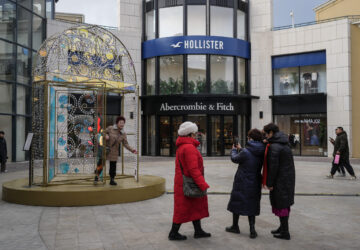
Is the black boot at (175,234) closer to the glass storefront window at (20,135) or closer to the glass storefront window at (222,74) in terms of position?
the glass storefront window at (20,135)

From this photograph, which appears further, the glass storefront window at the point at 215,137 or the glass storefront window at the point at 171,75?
the glass storefront window at the point at 171,75

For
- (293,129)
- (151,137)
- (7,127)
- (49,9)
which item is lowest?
(151,137)

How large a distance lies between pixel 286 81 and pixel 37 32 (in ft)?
51.1

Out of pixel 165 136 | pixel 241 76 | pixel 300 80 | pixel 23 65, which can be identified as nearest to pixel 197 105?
pixel 165 136

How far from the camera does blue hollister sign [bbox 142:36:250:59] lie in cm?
2377

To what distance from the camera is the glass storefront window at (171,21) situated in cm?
2422

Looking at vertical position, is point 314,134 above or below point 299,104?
below

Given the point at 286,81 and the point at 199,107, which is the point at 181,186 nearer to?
the point at 199,107

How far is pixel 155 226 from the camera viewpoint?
6094 mm

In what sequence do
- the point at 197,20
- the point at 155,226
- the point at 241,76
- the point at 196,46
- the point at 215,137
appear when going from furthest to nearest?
the point at 241,76 < the point at 197,20 < the point at 196,46 < the point at 215,137 < the point at 155,226

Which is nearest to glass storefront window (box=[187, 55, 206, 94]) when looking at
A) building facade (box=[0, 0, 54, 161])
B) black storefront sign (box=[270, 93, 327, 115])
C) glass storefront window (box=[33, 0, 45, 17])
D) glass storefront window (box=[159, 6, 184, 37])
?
glass storefront window (box=[159, 6, 184, 37])

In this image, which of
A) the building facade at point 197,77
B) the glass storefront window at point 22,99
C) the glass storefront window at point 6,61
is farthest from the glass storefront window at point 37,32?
the building facade at point 197,77

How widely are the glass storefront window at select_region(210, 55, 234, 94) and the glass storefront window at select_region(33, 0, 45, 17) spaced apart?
34.8ft

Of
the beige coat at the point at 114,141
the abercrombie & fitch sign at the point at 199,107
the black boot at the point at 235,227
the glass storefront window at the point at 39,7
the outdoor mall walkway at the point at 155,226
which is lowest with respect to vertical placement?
the outdoor mall walkway at the point at 155,226
